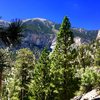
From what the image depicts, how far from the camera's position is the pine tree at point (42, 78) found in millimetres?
46469

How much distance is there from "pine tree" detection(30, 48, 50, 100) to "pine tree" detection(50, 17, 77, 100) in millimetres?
1104

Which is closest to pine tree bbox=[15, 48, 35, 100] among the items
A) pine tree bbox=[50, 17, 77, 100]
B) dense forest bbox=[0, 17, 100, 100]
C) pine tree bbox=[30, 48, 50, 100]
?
dense forest bbox=[0, 17, 100, 100]

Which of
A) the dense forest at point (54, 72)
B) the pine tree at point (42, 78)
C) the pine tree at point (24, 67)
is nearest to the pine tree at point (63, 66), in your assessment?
the dense forest at point (54, 72)

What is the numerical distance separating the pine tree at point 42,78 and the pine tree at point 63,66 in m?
1.10

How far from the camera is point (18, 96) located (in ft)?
176

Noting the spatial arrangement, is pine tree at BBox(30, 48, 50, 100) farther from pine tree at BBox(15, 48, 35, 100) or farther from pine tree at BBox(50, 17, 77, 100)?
pine tree at BBox(15, 48, 35, 100)

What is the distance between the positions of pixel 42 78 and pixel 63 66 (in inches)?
173

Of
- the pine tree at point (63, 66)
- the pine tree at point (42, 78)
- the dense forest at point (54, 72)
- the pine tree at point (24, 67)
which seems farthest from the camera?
the pine tree at point (24, 67)

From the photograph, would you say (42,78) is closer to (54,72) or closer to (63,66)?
(54,72)

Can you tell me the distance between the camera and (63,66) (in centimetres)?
4391

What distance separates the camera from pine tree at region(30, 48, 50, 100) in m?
46.5

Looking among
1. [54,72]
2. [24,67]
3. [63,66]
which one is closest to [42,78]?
[54,72]

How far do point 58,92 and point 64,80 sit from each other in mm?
1834

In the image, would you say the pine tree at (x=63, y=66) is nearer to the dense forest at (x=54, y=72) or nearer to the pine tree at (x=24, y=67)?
the dense forest at (x=54, y=72)
